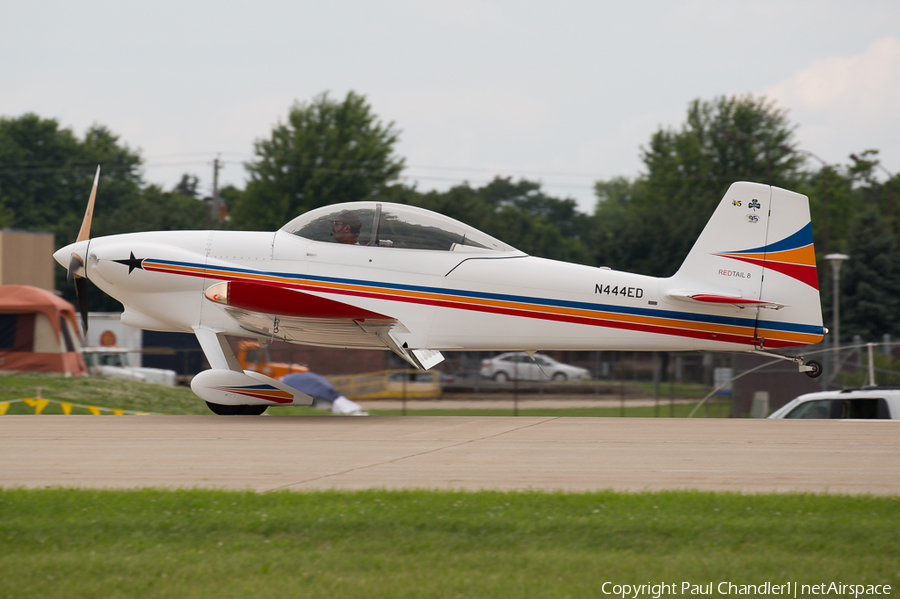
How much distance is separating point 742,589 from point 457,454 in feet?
11.8

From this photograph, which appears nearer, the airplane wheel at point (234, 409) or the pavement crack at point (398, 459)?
the pavement crack at point (398, 459)

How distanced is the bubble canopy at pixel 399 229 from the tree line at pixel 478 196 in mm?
27226

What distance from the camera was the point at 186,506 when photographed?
5238 millimetres

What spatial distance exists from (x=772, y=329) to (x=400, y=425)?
450 cm

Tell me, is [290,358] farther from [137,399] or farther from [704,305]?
[704,305]

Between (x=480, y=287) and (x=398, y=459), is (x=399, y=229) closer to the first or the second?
(x=480, y=287)

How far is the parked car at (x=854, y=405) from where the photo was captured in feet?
35.2

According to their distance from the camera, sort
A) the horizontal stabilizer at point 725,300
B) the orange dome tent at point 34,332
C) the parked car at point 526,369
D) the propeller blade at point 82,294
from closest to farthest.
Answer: the horizontal stabilizer at point 725,300, the propeller blade at point 82,294, the orange dome tent at point 34,332, the parked car at point 526,369

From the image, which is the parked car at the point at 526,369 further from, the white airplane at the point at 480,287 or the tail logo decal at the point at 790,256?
the tail logo decal at the point at 790,256

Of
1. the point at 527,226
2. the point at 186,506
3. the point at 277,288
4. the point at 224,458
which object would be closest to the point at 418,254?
the point at 277,288

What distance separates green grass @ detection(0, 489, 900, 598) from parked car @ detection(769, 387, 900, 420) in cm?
595

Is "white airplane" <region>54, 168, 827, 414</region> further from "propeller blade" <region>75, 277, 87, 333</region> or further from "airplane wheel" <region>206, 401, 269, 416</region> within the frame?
"propeller blade" <region>75, 277, 87, 333</region>

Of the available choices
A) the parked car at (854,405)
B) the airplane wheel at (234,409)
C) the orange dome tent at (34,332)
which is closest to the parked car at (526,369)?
the orange dome tent at (34,332)

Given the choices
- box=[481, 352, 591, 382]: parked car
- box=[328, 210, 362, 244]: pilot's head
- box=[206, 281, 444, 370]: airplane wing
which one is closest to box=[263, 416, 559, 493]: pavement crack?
box=[206, 281, 444, 370]: airplane wing
